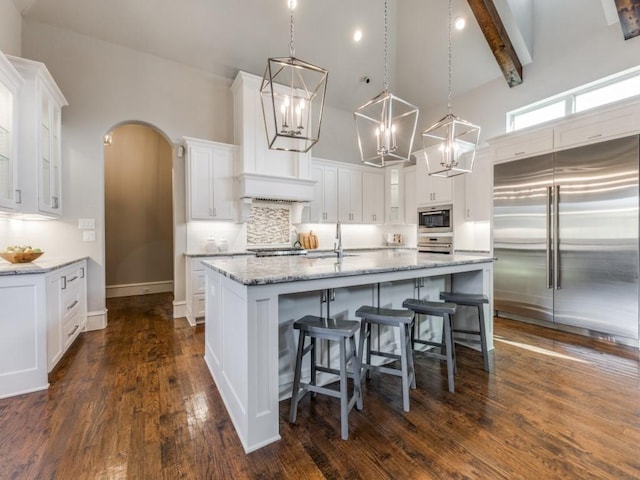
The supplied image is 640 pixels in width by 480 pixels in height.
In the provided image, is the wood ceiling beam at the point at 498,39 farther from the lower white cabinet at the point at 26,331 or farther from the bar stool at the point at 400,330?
the lower white cabinet at the point at 26,331

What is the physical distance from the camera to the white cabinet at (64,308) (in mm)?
2492

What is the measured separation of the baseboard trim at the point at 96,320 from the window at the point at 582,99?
21.2 ft

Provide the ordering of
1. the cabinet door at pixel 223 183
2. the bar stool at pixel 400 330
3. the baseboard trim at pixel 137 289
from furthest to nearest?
the baseboard trim at pixel 137 289
the cabinet door at pixel 223 183
the bar stool at pixel 400 330

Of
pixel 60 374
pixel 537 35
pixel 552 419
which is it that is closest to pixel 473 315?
pixel 552 419

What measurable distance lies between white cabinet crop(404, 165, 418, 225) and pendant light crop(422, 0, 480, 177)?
1.65ft

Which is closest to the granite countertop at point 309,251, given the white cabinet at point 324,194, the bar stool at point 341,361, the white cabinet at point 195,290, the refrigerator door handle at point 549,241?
the white cabinet at point 195,290

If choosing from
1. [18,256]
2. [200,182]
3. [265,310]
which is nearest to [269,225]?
[200,182]

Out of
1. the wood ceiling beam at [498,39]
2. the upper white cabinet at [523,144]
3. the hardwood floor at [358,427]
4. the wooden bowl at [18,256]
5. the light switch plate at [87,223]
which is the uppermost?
the wood ceiling beam at [498,39]

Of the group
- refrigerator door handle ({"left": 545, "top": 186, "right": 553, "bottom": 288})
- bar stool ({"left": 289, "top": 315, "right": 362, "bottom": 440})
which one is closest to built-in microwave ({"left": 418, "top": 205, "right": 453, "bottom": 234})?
refrigerator door handle ({"left": 545, "top": 186, "right": 553, "bottom": 288})

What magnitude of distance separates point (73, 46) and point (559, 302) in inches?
269

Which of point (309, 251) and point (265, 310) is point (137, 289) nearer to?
point (309, 251)

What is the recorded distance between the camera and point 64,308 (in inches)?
112

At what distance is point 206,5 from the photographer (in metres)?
3.95

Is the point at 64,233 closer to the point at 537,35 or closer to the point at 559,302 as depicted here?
the point at 559,302
